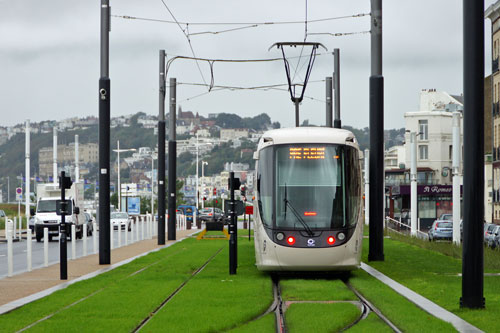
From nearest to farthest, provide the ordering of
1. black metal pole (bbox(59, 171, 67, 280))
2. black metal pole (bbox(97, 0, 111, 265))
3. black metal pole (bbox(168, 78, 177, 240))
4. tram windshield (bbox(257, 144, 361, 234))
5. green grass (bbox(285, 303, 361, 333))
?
green grass (bbox(285, 303, 361, 333)) → tram windshield (bbox(257, 144, 361, 234)) → black metal pole (bbox(59, 171, 67, 280)) → black metal pole (bbox(97, 0, 111, 265)) → black metal pole (bbox(168, 78, 177, 240))

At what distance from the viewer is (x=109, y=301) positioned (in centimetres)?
1575

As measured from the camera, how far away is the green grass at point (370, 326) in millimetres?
12031

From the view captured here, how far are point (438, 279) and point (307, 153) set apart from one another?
3757mm

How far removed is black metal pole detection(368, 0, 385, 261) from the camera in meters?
26.6

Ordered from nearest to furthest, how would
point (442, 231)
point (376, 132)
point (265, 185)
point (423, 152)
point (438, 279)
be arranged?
point (438, 279), point (265, 185), point (376, 132), point (442, 231), point (423, 152)

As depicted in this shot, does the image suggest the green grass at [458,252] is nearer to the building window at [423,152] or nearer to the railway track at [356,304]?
the railway track at [356,304]

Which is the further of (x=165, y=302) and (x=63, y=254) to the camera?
(x=63, y=254)

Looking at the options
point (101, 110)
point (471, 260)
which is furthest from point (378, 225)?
point (471, 260)

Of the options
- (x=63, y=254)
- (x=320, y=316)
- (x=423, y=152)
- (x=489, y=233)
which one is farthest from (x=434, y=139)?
(x=320, y=316)

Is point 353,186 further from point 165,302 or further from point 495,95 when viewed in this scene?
point 495,95

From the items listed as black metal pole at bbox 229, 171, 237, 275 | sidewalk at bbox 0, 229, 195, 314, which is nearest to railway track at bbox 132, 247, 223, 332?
black metal pole at bbox 229, 171, 237, 275

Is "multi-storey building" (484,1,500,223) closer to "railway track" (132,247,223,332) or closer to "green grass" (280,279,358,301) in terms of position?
"railway track" (132,247,223,332)

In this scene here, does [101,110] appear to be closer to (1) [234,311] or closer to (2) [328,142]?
(2) [328,142]

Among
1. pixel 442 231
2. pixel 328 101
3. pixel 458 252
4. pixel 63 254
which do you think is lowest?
pixel 442 231
